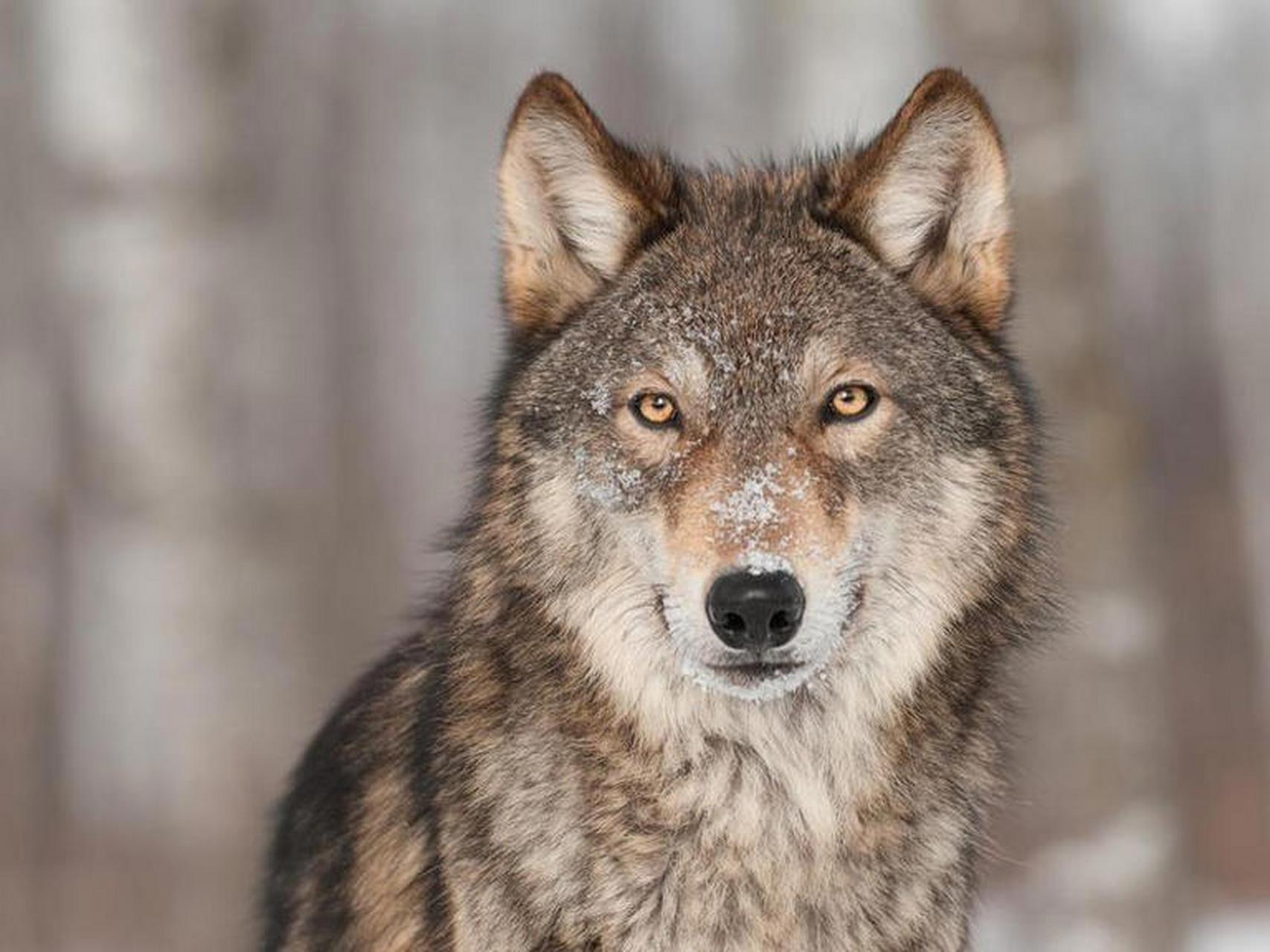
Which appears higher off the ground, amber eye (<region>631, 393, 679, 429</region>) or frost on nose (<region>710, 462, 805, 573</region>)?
amber eye (<region>631, 393, 679, 429</region>)

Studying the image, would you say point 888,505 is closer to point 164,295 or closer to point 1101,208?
point 1101,208

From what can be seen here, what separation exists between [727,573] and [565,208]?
3.59ft

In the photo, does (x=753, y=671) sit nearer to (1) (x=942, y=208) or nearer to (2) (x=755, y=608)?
(2) (x=755, y=608)

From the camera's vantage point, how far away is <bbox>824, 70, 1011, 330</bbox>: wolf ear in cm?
413

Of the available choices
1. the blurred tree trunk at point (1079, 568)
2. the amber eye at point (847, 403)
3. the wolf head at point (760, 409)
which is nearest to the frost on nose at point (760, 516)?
the wolf head at point (760, 409)

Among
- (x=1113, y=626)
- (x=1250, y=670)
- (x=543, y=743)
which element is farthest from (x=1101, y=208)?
(x=1250, y=670)

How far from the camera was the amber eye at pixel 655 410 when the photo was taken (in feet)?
12.6

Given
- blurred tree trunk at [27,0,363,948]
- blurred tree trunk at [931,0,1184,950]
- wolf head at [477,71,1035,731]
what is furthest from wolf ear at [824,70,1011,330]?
blurred tree trunk at [27,0,363,948]

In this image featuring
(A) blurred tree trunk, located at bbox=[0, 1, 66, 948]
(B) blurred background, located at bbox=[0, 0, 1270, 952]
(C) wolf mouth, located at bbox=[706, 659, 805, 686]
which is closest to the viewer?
(C) wolf mouth, located at bbox=[706, 659, 805, 686]

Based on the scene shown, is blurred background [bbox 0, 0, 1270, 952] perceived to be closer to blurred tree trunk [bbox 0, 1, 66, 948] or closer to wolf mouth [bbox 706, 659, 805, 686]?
blurred tree trunk [bbox 0, 1, 66, 948]

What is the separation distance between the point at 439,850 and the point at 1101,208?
5.37 metres

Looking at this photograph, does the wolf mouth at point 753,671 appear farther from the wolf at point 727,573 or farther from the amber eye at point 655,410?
the amber eye at point 655,410

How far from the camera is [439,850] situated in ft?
12.9

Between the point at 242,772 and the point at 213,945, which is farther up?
the point at 242,772
